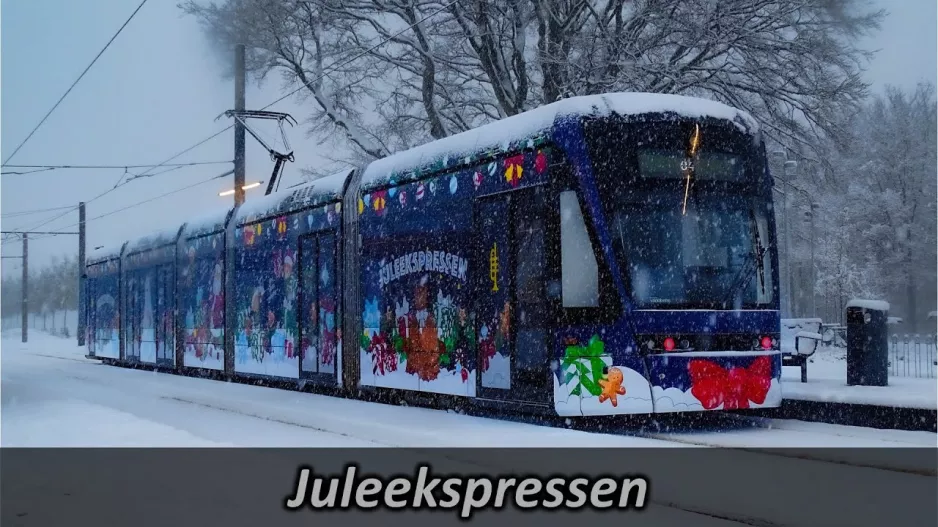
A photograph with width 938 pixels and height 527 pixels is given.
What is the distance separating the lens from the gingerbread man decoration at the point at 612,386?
10305 millimetres

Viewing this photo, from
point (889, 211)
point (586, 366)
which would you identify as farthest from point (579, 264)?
point (889, 211)

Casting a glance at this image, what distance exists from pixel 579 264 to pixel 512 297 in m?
1.14

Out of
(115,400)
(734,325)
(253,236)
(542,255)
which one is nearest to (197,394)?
(115,400)

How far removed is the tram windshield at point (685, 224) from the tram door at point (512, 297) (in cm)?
93

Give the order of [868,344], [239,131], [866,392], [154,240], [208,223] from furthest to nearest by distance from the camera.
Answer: [239,131], [154,240], [208,223], [868,344], [866,392]

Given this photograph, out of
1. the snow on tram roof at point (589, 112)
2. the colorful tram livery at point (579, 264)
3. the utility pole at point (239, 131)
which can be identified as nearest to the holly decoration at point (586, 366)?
the colorful tram livery at point (579, 264)

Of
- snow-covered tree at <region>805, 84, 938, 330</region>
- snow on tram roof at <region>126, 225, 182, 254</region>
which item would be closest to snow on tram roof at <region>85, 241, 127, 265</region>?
snow on tram roof at <region>126, 225, 182, 254</region>

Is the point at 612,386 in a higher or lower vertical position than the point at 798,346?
lower

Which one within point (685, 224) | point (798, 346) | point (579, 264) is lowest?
point (798, 346)

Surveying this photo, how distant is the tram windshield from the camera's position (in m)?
10.4

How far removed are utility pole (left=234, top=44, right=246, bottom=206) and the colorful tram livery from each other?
1145cm

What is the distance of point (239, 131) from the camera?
27.3 m

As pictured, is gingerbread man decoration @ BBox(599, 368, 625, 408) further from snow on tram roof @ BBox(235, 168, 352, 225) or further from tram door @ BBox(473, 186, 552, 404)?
snow on tram roof @ BBox(235, 168, 352, 225)

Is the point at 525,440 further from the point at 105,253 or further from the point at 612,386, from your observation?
the point at 105,253
